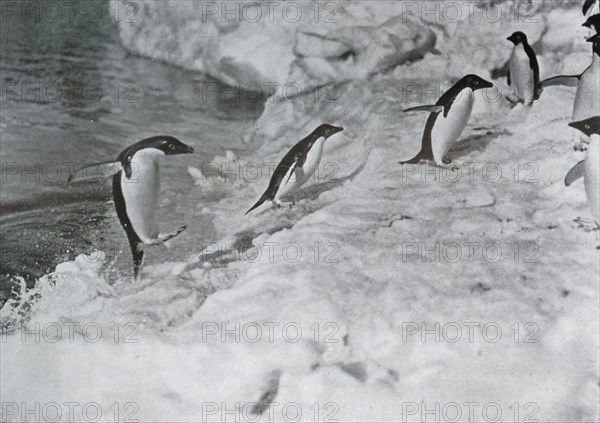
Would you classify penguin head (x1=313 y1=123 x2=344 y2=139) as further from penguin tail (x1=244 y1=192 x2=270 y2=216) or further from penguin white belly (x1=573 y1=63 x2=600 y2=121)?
penguin white belly (x1=573 y1=63 x2=600 y2=121)

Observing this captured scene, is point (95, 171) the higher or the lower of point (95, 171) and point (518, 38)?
the lower

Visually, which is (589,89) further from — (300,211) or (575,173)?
(300,211)

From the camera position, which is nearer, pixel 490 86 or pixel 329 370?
pixel 329 370

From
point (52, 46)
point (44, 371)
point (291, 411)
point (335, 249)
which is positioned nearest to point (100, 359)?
point (44, 371)

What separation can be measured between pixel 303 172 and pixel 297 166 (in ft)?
0.07

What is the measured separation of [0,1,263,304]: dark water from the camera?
5.47 feet

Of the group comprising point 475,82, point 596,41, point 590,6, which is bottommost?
point 475,82

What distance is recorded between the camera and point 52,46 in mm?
1819

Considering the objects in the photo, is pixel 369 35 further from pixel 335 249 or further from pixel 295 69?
pixel 335 249

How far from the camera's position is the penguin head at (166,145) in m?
1.72

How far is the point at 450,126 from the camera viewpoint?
1813 millimetres

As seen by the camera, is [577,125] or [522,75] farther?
[522,75]

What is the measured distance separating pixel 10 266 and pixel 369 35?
1147mm

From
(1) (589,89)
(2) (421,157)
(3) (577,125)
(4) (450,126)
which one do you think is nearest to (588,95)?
(1) (589,89)
